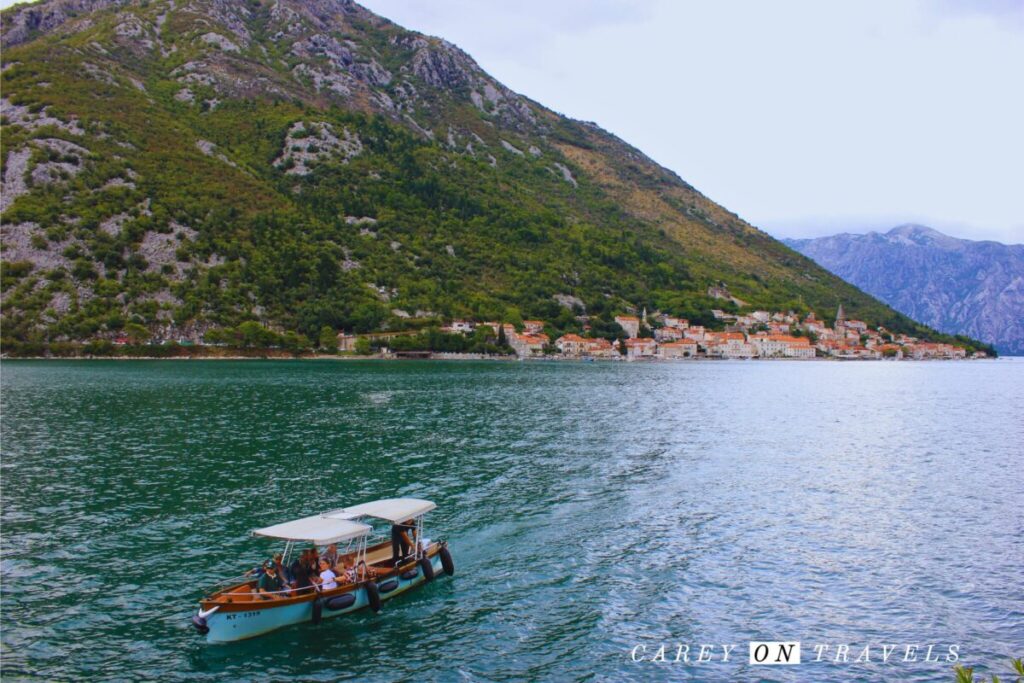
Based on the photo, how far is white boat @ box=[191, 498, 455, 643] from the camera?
20453 millimetres

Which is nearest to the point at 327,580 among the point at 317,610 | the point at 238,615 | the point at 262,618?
the point at 317,610

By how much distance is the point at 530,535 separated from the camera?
103 feet

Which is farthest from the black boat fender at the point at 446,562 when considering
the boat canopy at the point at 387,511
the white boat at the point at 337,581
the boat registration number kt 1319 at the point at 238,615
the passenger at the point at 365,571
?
the boat registration number kt 1319 at the point at 238,615

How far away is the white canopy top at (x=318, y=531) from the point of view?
22.9 meters

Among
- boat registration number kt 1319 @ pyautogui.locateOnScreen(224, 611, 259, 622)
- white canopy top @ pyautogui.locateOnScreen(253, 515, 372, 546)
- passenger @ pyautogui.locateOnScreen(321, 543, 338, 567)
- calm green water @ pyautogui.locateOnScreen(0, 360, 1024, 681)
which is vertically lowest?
calm green water @ pyautogui.locateOnScreen(0, 360, 1024, 681)

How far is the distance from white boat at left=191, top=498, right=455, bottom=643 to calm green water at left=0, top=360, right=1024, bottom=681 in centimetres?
51

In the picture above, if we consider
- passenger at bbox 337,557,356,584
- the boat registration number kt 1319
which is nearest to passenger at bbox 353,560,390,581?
passenger at bbox 337,557,356,584

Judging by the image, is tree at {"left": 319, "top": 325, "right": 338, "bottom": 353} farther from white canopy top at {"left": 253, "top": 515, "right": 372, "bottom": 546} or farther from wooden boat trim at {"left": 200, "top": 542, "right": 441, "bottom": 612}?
wooden boat trim at {"left": 200, "top": 542, "right": 441, "bottom": 612}

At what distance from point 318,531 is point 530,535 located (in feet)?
35.7

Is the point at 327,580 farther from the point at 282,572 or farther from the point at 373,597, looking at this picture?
the point at 373,597

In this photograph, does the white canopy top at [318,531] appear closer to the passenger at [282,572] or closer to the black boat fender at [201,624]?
the passenger at [282,572]

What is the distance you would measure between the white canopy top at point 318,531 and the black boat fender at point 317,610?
1.85m

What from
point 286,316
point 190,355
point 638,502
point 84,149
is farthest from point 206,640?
point 84,149

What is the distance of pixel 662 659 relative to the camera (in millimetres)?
20250
